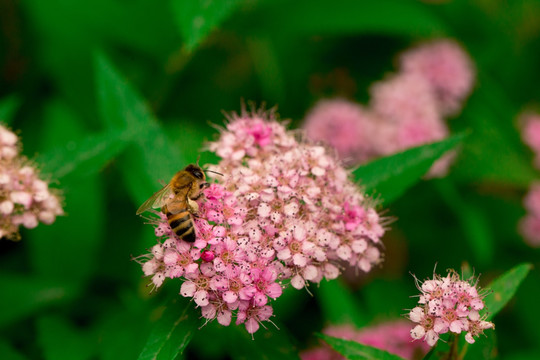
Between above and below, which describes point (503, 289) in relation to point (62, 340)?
below

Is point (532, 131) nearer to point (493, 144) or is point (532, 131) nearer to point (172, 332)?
point (493, 144)

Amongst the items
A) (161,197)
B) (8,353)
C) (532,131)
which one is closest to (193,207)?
(161,197)

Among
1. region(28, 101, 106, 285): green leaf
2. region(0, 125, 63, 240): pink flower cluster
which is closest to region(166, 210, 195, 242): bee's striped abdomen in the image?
region(0, 125, 63, 240): pink flower cluster

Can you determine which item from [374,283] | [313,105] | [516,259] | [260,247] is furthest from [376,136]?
[260,247]

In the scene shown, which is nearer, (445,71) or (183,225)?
(183,225)

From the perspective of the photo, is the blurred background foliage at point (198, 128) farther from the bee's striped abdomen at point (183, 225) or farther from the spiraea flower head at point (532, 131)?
the bee's striped abdomen at point (183, 225)
